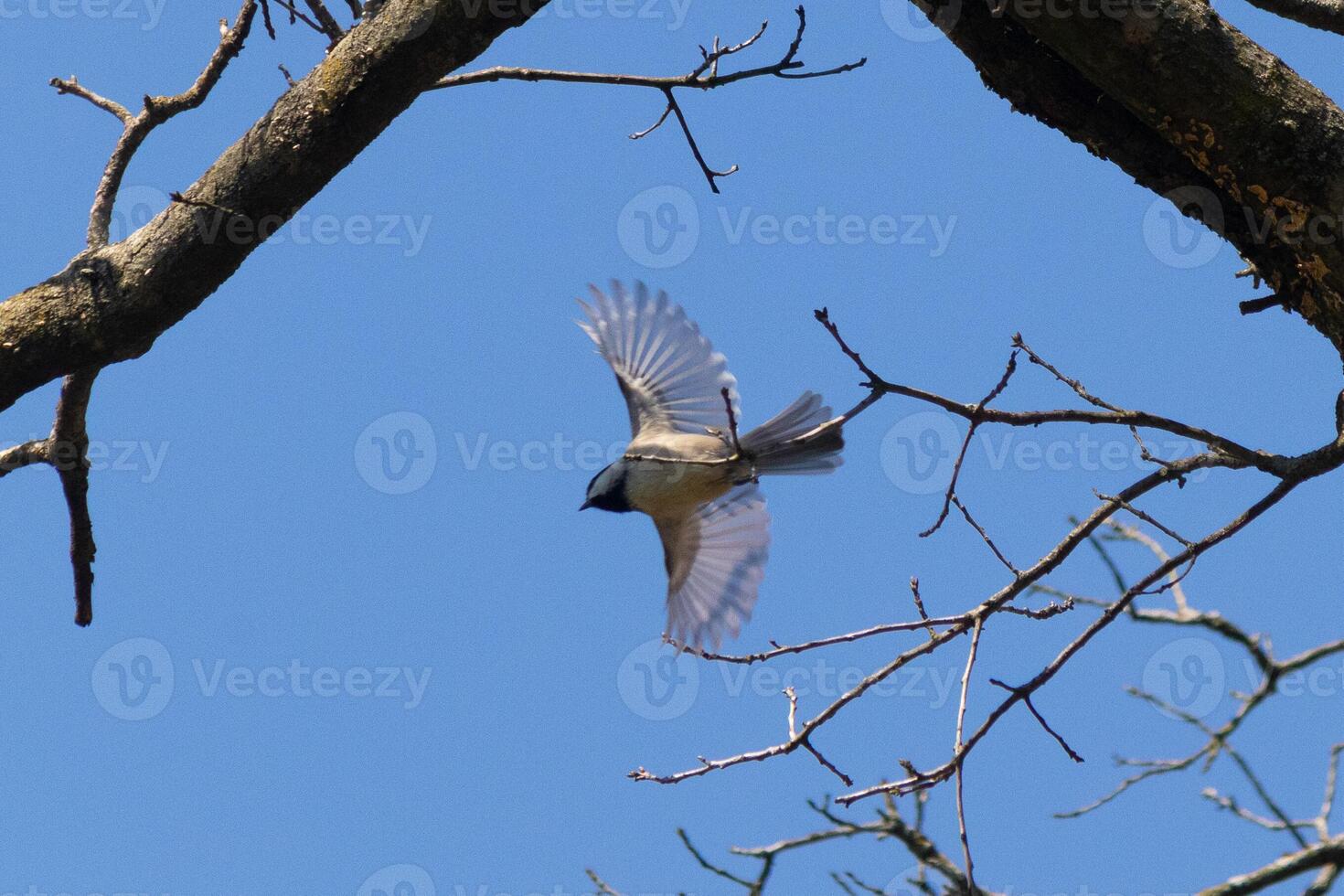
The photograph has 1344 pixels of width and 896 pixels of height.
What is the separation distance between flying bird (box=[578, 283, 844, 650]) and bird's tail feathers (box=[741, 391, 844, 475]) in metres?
0.40

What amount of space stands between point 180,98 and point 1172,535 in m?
2.45

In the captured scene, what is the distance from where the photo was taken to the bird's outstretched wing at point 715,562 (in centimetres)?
515

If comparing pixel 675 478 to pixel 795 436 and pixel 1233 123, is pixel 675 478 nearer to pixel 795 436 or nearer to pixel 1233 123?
pixel 795 436

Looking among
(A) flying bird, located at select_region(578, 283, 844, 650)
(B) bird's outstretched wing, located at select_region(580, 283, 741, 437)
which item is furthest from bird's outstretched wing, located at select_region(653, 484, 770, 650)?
(B) bird's outstretched wing, located at select_region(580, 283, 741, 437)

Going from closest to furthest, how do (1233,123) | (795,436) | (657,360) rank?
1. (1233,123)
2. (795,436)
3. (657,360)

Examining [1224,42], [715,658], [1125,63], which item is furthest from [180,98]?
[1224,42]

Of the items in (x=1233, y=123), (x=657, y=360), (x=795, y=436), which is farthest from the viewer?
(x=657, y=360)

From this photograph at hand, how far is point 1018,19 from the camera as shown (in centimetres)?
260

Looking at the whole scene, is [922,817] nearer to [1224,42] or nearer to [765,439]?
[765,439]

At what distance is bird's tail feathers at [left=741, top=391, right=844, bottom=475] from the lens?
4203 millimetres

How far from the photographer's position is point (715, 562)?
5.34 meters

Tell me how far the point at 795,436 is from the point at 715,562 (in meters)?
1.32

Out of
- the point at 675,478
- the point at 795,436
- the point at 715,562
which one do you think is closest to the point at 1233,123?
the point at 795,436

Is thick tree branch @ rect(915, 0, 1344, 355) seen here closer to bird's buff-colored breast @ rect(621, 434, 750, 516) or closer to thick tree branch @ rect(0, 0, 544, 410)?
thick tree branch @ rect(0, 0, 544, 410)
